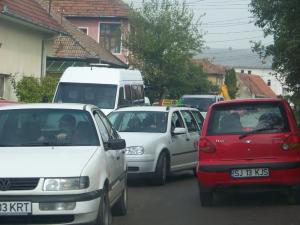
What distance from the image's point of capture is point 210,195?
12117 mm

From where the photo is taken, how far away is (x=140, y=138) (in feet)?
49.3

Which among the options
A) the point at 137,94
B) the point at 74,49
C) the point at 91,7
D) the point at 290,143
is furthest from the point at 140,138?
the point at 91,7

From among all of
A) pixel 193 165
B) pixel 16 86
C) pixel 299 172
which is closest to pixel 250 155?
pixel 299 172

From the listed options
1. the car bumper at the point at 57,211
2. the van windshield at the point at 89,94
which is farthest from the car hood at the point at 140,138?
the car bumper at the point at 57,211

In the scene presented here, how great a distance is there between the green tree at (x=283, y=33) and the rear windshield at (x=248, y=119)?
13.7 ft

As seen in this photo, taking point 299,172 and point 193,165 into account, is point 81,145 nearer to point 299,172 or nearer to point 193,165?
point 299,172

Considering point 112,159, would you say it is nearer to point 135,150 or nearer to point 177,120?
point 135,150

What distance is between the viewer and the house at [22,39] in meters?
26.1

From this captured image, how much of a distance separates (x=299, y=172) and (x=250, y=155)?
2.59ft

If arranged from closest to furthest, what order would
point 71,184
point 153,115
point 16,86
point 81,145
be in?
point 71,184 < point 81,145 < point 153,115 < point 16,86

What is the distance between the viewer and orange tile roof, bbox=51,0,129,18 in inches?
2057

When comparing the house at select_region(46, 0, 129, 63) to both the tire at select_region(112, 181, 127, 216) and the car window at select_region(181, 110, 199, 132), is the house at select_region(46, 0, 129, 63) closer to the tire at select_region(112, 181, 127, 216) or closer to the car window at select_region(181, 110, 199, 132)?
the car window at select_region(181, 110, 199, 132)

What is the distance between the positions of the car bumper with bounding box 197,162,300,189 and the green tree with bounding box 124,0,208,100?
32.6 metres

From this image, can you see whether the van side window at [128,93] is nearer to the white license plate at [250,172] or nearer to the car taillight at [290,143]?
the white license plate at [250,172]
